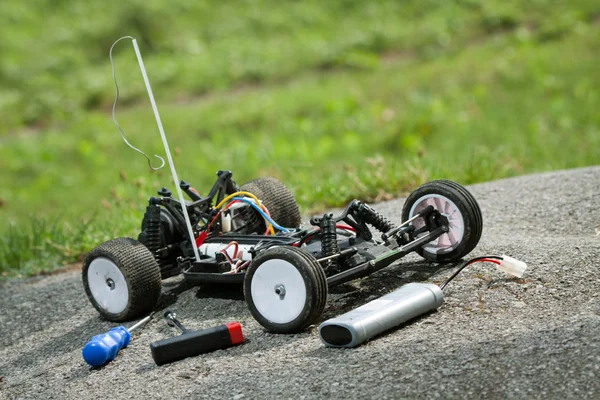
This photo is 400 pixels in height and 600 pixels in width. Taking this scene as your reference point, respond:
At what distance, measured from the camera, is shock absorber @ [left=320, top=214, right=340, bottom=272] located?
15.5ft

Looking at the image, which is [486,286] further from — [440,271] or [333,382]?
[333,382]

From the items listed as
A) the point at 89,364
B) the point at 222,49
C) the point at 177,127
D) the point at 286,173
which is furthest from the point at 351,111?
the point at 89,364

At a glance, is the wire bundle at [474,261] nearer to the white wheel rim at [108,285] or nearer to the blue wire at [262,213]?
the blue wire at [262,213]

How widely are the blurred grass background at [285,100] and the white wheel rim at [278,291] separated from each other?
139 inches

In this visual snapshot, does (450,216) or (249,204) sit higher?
(249,204)

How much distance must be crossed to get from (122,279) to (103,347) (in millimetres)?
641

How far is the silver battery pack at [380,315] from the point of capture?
4172mm

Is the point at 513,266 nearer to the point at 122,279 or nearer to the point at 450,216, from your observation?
the point at 450,216

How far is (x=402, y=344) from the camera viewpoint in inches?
162

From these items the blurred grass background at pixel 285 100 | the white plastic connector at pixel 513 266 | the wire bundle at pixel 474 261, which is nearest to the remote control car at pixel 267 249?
the wire bundle at pixel 474 261

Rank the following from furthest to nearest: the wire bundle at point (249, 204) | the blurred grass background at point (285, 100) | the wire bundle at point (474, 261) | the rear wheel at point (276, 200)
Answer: the blurred grass background at point (285, 100), the rear wheel at point (276, 200), the wire bundle at point (249, 204), the wire bundle at point (474, 261)

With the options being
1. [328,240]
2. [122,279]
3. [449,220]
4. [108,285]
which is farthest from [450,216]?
[108,285]

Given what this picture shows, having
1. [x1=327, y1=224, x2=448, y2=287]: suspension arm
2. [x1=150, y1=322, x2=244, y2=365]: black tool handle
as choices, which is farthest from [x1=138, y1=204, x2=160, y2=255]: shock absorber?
[x1=327, y1=224, x2=448, y2=287]: suspension arm

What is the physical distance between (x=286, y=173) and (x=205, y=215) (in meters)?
5.13
